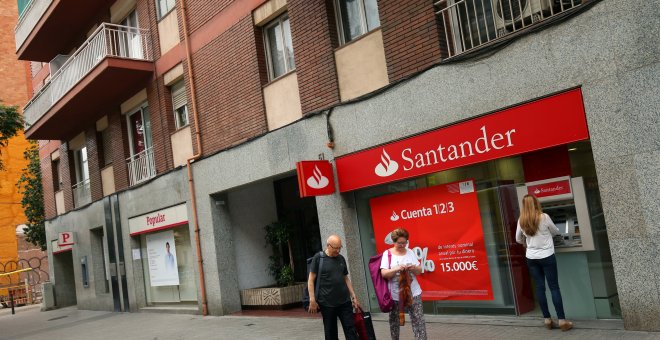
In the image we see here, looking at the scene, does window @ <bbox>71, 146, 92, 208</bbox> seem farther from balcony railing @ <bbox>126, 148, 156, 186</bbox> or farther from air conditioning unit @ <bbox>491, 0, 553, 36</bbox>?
air conditioning unit @ <bbox>491, 0, 553, 36</bbox>

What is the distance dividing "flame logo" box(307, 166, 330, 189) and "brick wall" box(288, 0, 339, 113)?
1.28 m

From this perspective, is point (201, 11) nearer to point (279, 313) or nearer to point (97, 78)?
point (97, 78)

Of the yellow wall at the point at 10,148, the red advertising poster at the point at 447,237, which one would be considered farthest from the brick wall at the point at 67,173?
the yellow wall at the point at 10,148

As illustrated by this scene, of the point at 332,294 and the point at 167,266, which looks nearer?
the point at 332,294

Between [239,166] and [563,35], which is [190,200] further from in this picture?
[563,35]

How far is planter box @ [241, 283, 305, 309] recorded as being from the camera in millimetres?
12172

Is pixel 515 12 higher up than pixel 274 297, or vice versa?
pixel 515 12

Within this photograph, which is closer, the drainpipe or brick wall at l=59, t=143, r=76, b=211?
the drainpipe

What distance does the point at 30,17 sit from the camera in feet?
64.6

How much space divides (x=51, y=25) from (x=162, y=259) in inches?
361

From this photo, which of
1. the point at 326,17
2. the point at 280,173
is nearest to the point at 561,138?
the point at 326,17

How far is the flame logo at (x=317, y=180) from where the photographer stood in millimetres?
9493

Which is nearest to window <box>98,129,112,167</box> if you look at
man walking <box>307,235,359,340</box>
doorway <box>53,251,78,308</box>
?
doorway <box>53,251,78,308</box>

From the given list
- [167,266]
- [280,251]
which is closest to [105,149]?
[167,266]
